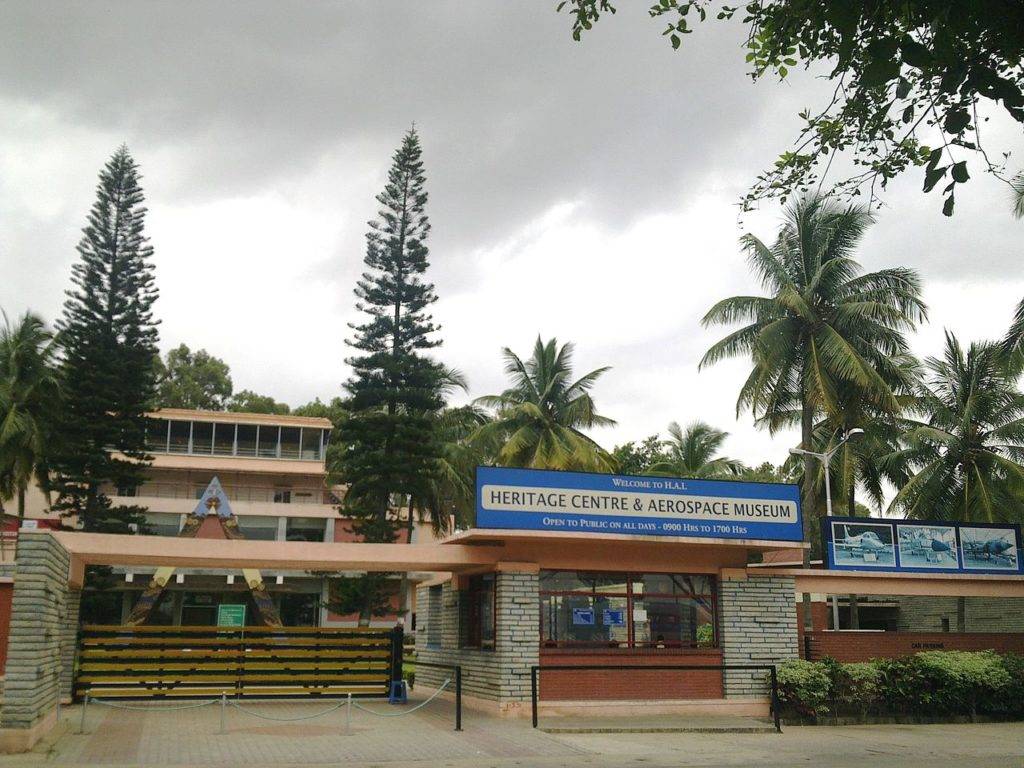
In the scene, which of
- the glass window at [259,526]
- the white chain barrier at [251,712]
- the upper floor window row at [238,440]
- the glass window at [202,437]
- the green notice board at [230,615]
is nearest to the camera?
the white chain barrier at [251,712]

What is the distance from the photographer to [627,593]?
55.8 ft

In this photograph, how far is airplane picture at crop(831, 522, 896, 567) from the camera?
1852 cm

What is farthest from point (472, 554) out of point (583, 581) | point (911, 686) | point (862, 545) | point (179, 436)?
point (179, 436)

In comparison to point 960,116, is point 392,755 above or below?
below

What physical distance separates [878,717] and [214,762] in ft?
37.2

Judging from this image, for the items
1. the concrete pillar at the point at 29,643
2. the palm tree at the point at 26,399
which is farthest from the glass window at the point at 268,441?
the concrete pillar at the point at 29,643

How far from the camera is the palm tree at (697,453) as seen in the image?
39.9m

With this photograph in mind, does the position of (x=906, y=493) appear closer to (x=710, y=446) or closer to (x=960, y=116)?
(x=710, y=446)

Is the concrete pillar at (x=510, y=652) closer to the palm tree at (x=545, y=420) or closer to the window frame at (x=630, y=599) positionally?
the window frame at (x=630, y=599)

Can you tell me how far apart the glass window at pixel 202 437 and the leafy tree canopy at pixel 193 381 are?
13526mm

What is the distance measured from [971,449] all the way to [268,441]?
33195 mm

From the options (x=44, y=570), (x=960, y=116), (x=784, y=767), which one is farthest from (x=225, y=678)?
(x=960, y=116)

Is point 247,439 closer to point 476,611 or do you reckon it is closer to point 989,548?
point 476,611

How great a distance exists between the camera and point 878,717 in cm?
1664
